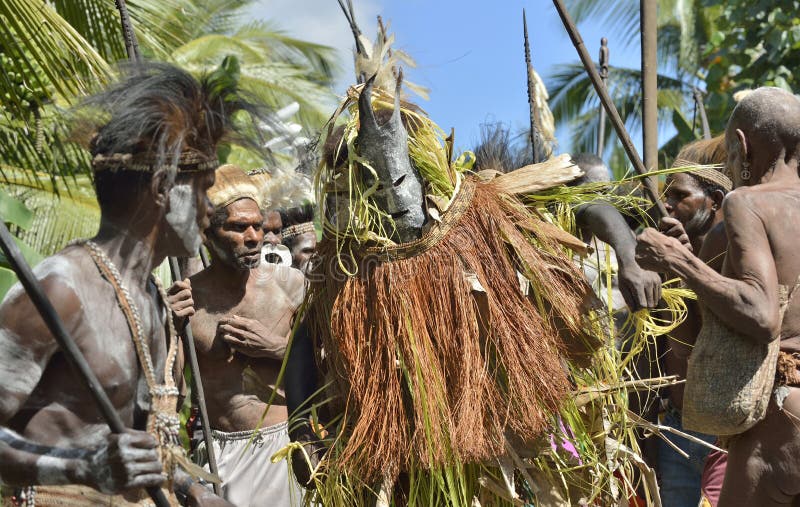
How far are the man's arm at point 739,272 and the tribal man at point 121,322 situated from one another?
1429mm

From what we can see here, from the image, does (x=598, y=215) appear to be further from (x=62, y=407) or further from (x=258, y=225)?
(x=62, y=407)

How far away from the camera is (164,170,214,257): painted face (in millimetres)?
2910

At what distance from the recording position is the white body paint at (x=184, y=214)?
9.54ft

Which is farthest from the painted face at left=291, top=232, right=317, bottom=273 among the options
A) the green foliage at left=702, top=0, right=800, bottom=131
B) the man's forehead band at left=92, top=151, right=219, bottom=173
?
the green foliage at left=702, top=0, right=800, bottom=131

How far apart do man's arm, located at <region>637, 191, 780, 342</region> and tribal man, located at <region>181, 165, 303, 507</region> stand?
2.00m

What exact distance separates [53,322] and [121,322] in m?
0.41

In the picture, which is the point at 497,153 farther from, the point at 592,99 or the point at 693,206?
the point at 592,99

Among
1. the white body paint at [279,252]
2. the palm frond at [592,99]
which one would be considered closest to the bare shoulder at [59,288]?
the white body paint at [279,252]

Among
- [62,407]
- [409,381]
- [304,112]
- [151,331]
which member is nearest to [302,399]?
[409,381]

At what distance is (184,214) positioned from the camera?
2.93 metres

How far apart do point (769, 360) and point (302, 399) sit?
5.10ft

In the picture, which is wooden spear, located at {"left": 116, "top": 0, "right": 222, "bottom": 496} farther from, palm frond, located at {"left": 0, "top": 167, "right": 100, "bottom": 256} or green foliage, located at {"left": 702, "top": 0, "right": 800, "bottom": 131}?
palm frond, located at {"left": 0, "top": 167, "right": 100, "bottom": 256}

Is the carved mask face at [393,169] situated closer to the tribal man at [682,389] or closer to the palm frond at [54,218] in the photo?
the tribal man at [682,389]

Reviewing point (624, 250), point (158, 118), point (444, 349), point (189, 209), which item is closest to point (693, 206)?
point (624, 250)
